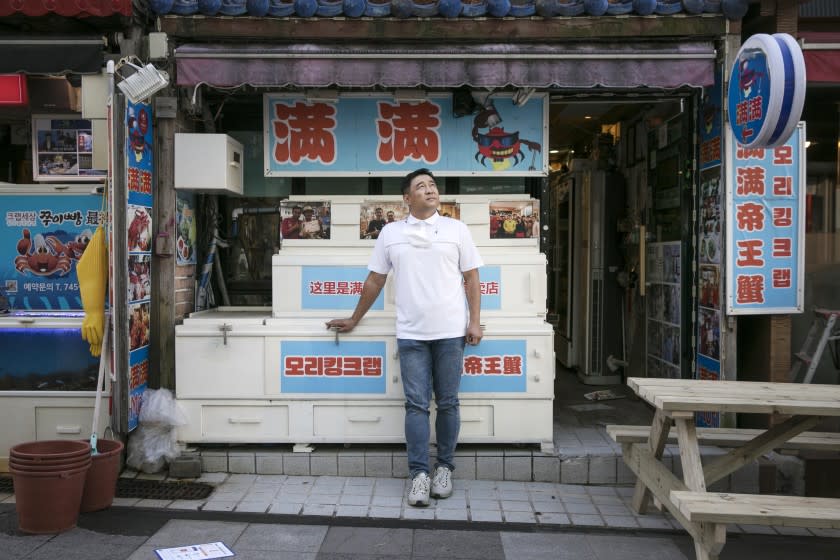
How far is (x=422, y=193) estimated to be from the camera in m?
4.76

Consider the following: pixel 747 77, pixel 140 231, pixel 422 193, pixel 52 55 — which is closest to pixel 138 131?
pixel 140 231

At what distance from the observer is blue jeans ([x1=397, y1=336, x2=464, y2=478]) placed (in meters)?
4.78

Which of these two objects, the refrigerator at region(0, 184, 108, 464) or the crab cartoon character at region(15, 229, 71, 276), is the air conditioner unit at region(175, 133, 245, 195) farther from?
the crab cartoon character at region(15, 229, 71, 276)

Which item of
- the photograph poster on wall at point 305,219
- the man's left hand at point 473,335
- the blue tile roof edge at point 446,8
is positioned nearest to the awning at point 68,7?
the blue tile roof edge at point 446,8

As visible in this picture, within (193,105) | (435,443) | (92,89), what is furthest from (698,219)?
(92,89)

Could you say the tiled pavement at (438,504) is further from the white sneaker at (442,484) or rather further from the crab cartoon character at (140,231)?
the crab cartoon character at (140,231)

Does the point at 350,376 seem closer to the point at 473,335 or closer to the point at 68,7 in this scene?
the point at 473,335

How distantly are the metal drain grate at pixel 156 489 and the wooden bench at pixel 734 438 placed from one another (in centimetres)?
291

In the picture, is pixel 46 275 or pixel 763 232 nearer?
pixel 763 232

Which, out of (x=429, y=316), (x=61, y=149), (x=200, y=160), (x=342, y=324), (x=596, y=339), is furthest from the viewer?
(x=596, y=339)

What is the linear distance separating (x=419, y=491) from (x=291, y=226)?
2330mm

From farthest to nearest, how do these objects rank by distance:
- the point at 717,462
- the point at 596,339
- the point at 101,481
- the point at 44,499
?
the point at 596,339, the point at 101,481, the point at 717,462, the point at 44,499

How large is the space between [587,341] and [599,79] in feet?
11.6

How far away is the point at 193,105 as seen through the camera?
5.60 metres
